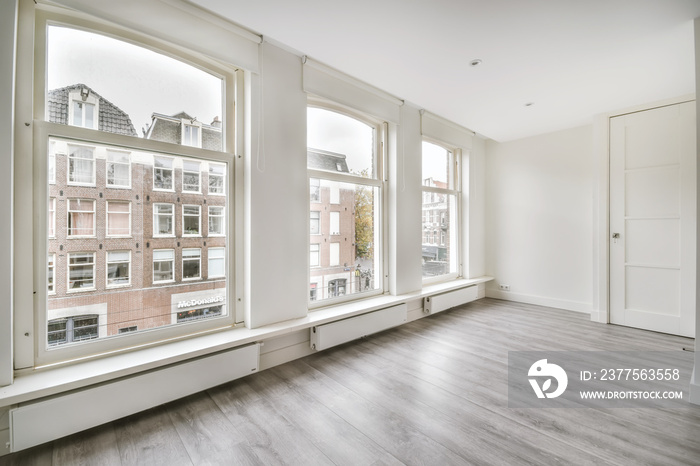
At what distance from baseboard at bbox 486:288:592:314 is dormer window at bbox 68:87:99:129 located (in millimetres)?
5788

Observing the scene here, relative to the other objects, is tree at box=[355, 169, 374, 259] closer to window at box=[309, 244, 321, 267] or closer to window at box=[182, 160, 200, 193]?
window at box=[309, 244, 321, 267]

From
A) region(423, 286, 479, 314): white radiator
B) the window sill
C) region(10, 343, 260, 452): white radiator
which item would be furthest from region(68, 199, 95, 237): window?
region(423, 286, 479, 314): white radiator

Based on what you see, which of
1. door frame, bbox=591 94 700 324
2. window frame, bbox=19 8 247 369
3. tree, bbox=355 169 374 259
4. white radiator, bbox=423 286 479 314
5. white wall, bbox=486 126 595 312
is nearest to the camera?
window frame, bbox=19 8 247 369

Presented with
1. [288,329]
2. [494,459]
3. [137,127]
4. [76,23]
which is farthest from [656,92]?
[76,23]

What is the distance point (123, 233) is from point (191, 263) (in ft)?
1.65

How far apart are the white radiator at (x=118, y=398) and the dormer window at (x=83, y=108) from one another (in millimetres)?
1671

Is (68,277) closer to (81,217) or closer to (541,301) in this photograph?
(81,217)

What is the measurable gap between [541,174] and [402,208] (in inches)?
106

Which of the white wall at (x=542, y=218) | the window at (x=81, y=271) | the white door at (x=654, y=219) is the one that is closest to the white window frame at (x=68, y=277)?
the window at (x=81, y=271)

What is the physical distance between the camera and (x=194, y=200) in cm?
242

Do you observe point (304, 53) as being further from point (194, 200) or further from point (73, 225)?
point (73, 225)

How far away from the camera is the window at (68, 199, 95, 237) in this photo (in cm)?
193

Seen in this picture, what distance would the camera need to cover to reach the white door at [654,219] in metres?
3.47

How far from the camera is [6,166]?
1.64 metres
